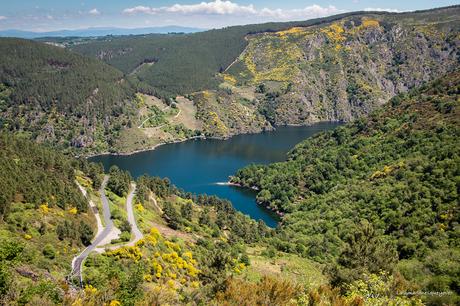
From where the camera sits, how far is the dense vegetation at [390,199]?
61062 millimetres

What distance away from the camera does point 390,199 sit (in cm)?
13088

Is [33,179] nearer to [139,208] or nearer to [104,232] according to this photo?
[104,232]

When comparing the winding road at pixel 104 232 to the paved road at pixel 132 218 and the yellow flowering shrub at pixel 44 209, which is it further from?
the yellow flowering shrub at pixel 44 209

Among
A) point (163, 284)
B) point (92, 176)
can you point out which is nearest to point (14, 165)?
point (92, 176)

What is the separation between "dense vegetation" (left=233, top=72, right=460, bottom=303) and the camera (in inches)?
2404

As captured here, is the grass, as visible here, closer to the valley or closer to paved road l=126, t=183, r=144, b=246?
the valley

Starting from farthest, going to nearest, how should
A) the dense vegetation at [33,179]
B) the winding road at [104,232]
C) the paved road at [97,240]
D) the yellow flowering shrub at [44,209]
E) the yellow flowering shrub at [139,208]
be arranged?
the yellow flowering shrub at [139,208], the dense vegetation at [33,179], the yellow flowering shrub at [44,209], the winding road at [104,232], the paved road at [97,240]

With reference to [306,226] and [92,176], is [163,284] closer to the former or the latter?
[92,176]

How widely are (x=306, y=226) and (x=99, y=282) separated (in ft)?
312

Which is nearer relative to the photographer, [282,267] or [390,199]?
[282,267]

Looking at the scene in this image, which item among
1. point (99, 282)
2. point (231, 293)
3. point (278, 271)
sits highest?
point (231, 293)

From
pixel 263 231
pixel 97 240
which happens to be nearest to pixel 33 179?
pixel 97 240

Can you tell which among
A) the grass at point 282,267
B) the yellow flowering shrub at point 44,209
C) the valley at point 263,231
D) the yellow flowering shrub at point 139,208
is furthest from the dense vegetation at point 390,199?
the yellow flowering shrub at point 44,209

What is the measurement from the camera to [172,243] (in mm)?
90312
